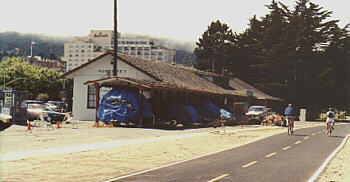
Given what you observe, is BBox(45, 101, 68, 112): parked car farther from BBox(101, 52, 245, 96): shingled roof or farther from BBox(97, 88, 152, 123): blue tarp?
BBox(97, 88, 152, 123): blue tarp

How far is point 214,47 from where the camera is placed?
87500 millimetres

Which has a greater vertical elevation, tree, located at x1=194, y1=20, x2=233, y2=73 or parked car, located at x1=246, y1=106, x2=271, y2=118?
tree, located at x1=194, y1=20, x2=233, y2=73

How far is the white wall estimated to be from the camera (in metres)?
36.4

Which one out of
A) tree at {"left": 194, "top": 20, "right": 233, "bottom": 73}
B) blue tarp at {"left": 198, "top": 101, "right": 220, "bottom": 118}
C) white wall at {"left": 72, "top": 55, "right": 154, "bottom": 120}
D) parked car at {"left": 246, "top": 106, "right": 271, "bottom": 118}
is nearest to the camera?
white wall at {"left": 72, "top": 55, "right": 154, "bottom": 120}

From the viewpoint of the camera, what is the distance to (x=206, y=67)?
8662 centimetres

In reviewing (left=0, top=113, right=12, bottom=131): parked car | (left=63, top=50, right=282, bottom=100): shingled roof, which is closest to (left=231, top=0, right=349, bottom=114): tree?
(left=63, top=50, right=282, bottom=100): shingled roof

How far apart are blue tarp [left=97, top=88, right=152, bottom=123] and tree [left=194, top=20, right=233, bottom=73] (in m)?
57.3

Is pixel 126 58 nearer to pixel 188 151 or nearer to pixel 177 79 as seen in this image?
pixel 177 79

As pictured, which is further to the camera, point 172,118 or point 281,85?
point 281,85

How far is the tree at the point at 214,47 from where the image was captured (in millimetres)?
85188

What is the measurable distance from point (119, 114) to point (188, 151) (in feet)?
40.0

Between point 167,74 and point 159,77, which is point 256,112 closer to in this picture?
point 167,74

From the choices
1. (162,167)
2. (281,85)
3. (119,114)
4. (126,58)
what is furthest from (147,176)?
(281,85)

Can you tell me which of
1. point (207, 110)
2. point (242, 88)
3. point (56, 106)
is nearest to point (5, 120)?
point (207, 110)
